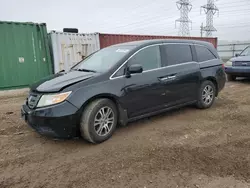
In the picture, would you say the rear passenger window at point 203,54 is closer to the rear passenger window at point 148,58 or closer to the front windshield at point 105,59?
the rear passenger window at point 148,58

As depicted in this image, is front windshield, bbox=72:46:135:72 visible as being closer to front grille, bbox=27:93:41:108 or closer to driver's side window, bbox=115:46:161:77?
driver's side window, bbox=115:46:161:77

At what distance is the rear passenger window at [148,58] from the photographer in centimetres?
406

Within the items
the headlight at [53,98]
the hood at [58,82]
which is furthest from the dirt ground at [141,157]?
the hood at [58,82]

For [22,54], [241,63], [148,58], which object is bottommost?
[241,63]

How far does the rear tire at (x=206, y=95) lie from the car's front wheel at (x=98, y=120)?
240 cm

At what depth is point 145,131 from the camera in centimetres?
405

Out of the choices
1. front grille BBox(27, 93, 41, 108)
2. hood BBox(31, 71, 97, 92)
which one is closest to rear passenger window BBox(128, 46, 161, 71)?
hood BBox(31, 71, 97, 92)

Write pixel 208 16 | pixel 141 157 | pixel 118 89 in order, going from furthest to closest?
1. pixel 208 16
2. pixel 118 89
3. pixel 141 157

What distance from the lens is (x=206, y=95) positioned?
5.32m

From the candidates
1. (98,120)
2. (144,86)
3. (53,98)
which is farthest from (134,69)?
(53,98)

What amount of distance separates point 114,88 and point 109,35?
755 centimetres

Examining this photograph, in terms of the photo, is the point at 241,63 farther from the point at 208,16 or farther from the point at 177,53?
the point at 208,16

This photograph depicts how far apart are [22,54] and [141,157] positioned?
7208 millimetres

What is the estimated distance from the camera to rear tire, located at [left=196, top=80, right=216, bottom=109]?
5.16 meters
